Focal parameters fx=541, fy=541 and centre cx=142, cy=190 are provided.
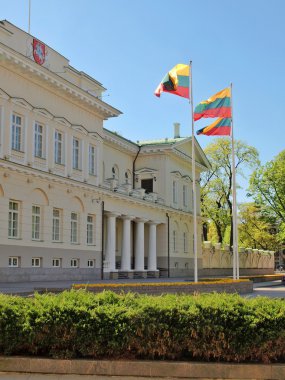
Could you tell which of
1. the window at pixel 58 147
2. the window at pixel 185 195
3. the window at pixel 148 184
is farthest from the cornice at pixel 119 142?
the window at pixel 58 147

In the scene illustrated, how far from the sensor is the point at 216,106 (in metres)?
27.8

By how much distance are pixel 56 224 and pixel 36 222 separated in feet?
6.88

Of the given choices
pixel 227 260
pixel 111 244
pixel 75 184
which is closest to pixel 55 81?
pixel 75 184

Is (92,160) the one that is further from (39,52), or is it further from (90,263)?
(39,52)

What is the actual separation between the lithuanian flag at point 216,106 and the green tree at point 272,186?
114ft

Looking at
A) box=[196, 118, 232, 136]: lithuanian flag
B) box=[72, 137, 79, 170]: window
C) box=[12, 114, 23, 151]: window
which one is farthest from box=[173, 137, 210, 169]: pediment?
box=[12, 114, 23, 151]: window

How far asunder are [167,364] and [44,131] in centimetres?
2657

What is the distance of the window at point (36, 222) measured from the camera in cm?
3152

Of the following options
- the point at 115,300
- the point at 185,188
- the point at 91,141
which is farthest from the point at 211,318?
the point at 185,188

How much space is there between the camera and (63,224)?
3400 cm

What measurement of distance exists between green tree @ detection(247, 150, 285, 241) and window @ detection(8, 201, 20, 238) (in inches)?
1509

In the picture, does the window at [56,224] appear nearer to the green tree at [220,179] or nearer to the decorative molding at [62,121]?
the decorative molding at [62,121]

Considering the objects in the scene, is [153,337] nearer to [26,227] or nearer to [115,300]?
[115,300]

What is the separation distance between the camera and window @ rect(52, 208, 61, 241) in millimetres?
33406
